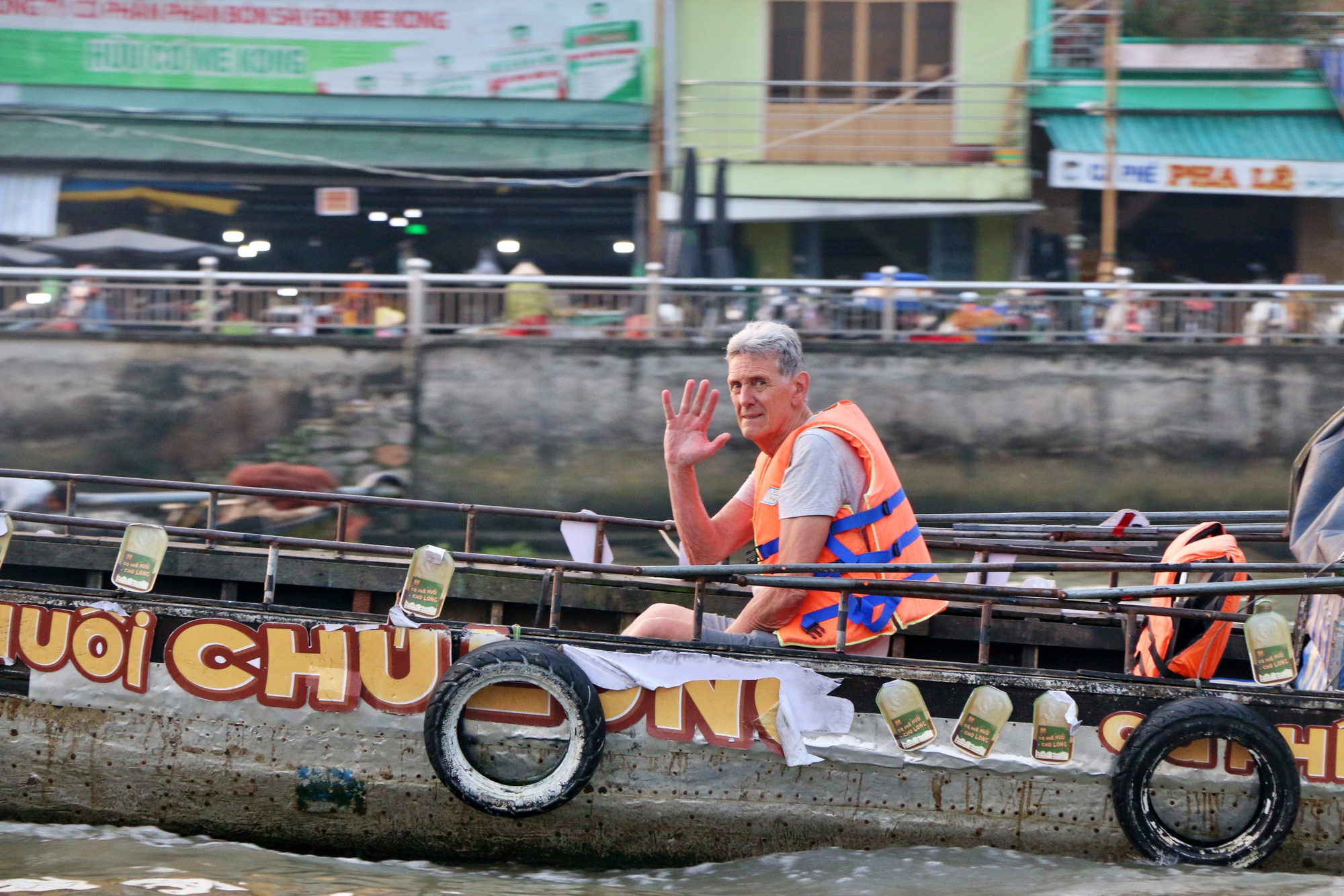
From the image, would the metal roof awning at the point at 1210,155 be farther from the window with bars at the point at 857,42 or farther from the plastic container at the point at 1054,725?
the plastic container at the point at 1054,725

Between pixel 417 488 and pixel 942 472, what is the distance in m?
4.73

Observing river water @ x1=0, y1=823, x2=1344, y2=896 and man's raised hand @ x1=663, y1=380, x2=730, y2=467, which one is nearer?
river water @ x1=0, y1=823, x2=1344, y2=896

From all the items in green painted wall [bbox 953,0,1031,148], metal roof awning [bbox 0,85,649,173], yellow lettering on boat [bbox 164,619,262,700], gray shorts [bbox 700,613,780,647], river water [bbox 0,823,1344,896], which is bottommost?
river water [bbox 0,823,1344,896]

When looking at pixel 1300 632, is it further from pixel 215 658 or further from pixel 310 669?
pixel 215 658

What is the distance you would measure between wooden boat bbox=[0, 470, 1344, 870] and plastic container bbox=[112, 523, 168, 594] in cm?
6

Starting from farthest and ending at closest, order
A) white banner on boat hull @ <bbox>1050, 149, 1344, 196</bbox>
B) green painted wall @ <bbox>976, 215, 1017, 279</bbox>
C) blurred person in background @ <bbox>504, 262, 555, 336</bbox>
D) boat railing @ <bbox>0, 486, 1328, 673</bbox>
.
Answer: green painted wall @ <bbox>976, 215, 1017, 279</bbox>, white banner on boat hull @ <bbox>1050, 149, 1344, 196</bbox>, blurred person in background @ <bbox>504, 262, 555, 336</bbox>, boat railing @ <bbox>0, 486, 1328, 673</bbox>

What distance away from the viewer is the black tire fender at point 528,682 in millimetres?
3617

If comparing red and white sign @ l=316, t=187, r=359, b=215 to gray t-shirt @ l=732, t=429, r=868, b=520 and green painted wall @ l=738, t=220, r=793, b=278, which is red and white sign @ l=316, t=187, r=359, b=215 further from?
gray t-shirt @ l=732, t=429, r=868, b=520

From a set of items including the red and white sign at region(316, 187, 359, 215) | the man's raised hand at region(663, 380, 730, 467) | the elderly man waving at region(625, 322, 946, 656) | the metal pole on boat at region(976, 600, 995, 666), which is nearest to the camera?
the elderly man waving at region(625, 322, 946, 656)

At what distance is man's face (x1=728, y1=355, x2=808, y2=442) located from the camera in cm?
367

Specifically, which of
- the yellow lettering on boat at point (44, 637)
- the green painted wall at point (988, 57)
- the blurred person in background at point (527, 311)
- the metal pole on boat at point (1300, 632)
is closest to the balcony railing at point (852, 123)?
the green painted wall at point (988, 57)

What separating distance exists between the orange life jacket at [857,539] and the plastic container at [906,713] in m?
0.20

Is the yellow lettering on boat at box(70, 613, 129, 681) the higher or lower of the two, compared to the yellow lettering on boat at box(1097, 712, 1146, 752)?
higher

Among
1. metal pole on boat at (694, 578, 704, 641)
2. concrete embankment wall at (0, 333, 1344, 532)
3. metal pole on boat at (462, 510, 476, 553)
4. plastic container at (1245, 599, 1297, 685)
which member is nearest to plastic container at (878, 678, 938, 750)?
metal pole on boat at (694, 578, 704, 641)
